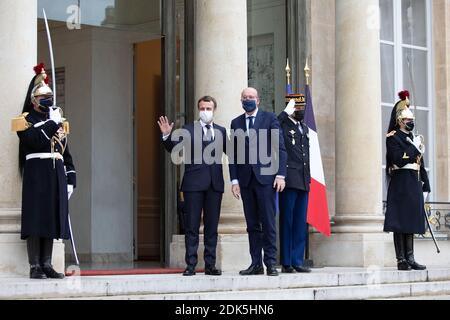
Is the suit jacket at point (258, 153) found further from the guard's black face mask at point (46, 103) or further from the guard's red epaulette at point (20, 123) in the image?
the guard's red epaulette at point (20, 123)

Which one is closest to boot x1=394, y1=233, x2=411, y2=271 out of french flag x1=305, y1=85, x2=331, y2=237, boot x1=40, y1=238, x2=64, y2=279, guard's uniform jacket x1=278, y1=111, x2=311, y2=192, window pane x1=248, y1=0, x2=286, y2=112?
french flag x1=305, y1=85, x2=331, y2=237

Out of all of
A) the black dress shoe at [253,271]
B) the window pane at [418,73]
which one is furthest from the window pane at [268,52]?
the black dress shoe at [253,271]

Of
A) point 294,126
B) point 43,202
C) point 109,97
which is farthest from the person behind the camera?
point 109,97

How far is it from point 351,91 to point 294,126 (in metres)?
2.61

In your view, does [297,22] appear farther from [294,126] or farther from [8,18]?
[8,18]

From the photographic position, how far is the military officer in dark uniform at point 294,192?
12.0 metres

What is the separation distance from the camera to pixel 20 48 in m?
10.8

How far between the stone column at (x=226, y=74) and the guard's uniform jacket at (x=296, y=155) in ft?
2.88

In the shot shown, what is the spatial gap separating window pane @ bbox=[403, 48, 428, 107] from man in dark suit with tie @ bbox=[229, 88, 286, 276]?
6.03m

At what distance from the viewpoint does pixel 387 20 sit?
16.7 meters

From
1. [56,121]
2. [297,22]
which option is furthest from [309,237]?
[56,121]

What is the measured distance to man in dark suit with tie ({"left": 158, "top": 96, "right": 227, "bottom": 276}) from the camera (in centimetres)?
1119

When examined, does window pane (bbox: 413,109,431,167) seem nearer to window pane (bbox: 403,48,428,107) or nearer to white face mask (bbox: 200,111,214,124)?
window pane (bbox: 403,48,428,107)

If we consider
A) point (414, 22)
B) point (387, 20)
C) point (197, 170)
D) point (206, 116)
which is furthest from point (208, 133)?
point (414, 22)
